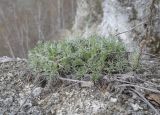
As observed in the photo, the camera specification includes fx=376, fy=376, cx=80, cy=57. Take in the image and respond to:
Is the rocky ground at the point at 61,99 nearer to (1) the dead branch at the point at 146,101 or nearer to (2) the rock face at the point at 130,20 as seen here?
(1) the dead branch at the point at 146,101

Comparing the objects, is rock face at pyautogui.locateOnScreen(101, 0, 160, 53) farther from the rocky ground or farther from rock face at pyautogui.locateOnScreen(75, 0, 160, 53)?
the rocky ground

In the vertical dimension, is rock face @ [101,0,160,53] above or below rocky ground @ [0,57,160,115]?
above

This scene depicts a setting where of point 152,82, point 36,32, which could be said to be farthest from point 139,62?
point 36,32

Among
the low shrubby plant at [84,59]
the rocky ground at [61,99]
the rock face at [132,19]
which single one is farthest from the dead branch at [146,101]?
the rock face at [132,19]

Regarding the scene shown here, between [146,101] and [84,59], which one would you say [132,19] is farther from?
[146,101]

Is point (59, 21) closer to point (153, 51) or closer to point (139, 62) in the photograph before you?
point (153, 51)

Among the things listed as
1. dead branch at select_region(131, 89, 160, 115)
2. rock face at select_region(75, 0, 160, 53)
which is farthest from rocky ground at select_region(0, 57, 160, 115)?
rock face at select_region(75, 0, 160, 53)

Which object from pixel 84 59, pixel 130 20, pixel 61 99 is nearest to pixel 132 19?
pixel 130 20
